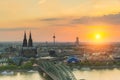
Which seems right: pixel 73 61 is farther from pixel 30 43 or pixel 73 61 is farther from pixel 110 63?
pixel 30 43

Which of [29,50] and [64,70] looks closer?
[64,70]

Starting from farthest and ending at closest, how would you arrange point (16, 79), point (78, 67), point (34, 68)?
point (78, 67), point (34, 68), point (16, 79)

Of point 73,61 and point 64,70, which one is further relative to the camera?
point 73,61

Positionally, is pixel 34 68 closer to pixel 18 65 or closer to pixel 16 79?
pixel 18 65

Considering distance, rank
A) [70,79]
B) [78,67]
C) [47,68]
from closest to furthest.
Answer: [70,79] → [47,68] → [78,67]

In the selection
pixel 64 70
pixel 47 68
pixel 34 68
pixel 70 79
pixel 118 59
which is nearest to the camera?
pixel 70 79

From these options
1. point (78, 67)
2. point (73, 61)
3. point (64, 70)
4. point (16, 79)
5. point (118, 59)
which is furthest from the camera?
point (118, 59)

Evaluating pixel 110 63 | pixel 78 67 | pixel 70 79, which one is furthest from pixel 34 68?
pixel 70 79

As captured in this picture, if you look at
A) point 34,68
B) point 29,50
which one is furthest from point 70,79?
point 29,50
